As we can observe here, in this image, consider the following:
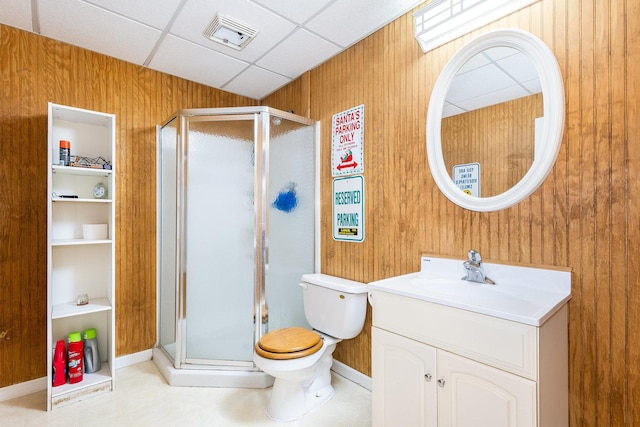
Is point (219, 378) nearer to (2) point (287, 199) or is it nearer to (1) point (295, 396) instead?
(1) point (295, 396)

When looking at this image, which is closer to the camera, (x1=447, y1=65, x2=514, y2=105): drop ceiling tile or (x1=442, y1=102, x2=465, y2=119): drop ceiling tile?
(x1=447, y1=65, x2=514, y2=105): drop ceiling tile

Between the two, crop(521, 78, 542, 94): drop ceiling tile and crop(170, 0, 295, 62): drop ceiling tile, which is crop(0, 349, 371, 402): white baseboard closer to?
crop(521, 78, 542, 94): drop ceiling tile

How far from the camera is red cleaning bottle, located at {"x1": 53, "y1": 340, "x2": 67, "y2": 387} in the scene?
1.94 meters

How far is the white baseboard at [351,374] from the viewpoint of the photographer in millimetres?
2115

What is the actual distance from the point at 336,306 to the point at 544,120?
151cm

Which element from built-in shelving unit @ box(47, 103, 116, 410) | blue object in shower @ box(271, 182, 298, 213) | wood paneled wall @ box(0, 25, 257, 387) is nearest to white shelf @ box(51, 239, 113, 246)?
built-in shelving unit @ box(47, 103, 116, 410)

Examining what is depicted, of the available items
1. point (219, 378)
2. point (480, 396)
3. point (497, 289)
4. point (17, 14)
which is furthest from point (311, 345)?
point (17, 14)

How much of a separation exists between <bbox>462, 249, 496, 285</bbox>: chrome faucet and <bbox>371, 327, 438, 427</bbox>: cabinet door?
0.45m

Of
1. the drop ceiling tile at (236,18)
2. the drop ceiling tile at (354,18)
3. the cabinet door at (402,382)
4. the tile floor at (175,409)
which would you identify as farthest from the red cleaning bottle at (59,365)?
the drop ceiling tile at (354,18)

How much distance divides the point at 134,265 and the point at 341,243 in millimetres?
1695

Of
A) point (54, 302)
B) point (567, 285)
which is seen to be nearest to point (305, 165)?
point (567, 285)

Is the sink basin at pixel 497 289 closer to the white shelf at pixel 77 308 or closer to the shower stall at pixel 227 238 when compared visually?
the shower stall at pixel 227 238

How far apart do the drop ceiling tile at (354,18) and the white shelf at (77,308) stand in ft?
7.69

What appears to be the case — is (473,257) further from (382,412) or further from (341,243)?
(341,243)
